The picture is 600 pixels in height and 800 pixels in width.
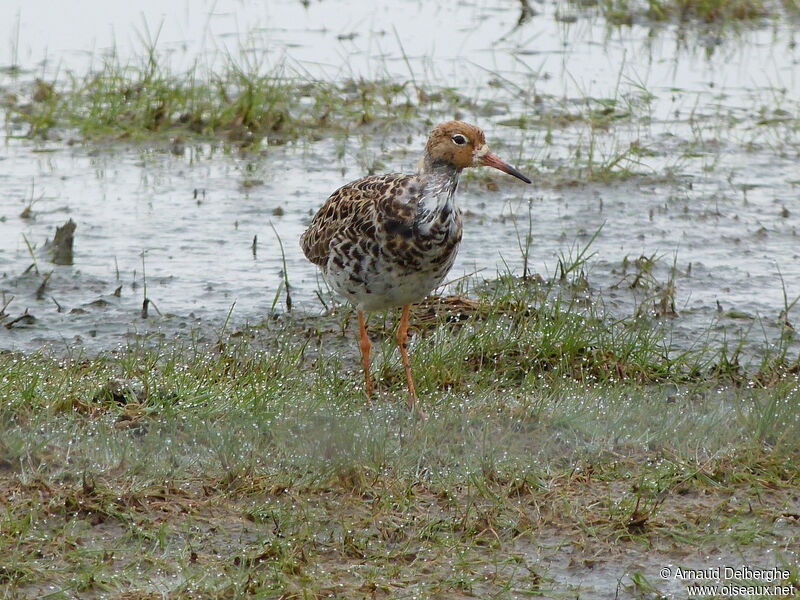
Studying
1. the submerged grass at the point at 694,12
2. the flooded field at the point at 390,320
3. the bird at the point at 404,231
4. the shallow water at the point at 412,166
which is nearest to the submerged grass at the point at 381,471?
the flooded field at the point at 390,320

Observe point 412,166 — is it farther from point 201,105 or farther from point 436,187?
point 436,187

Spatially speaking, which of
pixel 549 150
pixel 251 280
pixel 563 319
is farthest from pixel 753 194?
pixel 251 280

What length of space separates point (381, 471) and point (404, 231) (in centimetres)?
127

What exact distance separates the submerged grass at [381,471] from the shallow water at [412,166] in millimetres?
1029

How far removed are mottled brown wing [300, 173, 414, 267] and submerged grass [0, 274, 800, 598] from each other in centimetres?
59

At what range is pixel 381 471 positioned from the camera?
5277 mm

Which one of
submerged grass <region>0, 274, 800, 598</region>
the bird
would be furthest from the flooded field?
the bird

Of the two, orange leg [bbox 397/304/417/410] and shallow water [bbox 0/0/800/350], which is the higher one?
shallow water [bbox 0/0/800/350]

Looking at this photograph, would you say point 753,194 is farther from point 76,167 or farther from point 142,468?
point 142,468

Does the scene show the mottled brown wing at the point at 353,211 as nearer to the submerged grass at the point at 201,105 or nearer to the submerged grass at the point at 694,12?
the submerged grass at the point at 201,105

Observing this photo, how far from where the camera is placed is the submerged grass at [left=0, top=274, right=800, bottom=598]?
4605 millimetres

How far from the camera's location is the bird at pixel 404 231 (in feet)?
19.7

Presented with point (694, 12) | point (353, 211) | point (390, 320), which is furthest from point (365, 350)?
point (694, 12)

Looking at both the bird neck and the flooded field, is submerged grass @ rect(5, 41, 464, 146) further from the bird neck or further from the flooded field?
the bird neck
